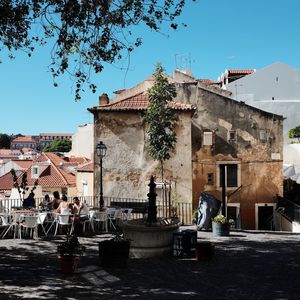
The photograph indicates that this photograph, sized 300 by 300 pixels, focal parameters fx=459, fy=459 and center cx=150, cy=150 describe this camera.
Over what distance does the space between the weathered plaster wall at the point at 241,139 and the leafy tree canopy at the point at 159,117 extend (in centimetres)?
402

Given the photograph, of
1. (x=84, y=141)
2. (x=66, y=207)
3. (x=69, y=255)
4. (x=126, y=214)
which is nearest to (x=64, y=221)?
(x=66, y=207)

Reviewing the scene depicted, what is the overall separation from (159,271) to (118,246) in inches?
42.4

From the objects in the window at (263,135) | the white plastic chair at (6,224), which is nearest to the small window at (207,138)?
the window at (263,135)

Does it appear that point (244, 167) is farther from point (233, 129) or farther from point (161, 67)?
point (161, 67)

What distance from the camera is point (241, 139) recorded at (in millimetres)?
24953

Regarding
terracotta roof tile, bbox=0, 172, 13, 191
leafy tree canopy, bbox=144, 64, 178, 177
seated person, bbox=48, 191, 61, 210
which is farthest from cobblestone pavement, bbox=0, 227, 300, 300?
terracotta roof tile, bbox=0, 172, 13, 191

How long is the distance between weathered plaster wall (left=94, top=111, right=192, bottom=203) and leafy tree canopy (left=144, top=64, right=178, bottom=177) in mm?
1946

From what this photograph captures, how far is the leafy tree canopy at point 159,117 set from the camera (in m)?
20.8

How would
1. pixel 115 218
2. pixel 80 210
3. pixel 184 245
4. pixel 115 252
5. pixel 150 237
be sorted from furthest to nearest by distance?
1. pixel 115 218
2. pixel 80 210
3. pixel 184 245
4. pixel 150 237
5. pixel 115 252

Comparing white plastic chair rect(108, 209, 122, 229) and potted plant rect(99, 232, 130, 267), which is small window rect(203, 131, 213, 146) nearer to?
white plastic chair rect(108, 209, 122, 229)

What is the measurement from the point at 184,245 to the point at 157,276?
2.16m

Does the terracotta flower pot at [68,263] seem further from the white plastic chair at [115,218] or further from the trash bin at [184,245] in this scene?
the white plastic chair at [115,218]

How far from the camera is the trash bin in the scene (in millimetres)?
11789

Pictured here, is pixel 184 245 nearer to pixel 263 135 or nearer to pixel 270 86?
pixel 263 135
